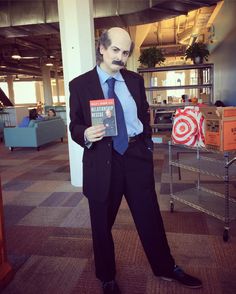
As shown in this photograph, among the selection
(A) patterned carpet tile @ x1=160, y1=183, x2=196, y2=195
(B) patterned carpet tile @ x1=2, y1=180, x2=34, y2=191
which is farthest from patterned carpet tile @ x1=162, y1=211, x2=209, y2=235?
(B) patterned carpet tile @ x1=2, y1=180, x2=34, y2=191

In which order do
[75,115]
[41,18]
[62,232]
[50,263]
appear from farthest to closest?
[41,18], [62,232], [50,263], [75,115]

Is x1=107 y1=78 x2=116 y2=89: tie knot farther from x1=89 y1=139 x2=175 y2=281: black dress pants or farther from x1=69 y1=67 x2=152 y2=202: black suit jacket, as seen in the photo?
x1=89 y1=139 x2=175 y2=281: black dress pants

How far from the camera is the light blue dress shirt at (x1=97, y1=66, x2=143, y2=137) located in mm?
1628

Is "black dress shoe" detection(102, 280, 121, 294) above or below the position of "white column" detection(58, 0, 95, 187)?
below

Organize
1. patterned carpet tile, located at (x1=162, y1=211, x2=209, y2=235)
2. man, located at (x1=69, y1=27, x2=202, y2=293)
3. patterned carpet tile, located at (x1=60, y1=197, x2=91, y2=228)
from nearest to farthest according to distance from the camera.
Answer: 1. man, located at (x1=69, y1=27, x2=202, y2=293)
2. patterned carpet tile, located at (x1=162, y1=211, x2=209, y2=235)
3. patterned carpet tile, located at (x1=60, y1=197, x2=91, y2=228)

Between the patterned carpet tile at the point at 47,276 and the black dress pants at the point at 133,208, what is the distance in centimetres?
35

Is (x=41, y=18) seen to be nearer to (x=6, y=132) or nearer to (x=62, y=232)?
(x=6, y=132)

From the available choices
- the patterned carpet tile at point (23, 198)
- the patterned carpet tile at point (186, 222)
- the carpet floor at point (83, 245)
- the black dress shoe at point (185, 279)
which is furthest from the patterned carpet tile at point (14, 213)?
the black dress shoe at point (185, 279)

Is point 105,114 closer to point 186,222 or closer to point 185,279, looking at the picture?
point 185,279

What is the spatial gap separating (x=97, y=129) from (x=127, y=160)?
0.33 meters

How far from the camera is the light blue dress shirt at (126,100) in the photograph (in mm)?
1628

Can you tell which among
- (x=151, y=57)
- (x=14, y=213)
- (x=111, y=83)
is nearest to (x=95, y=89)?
(x=111, y=83)

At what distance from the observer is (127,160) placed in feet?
5.47

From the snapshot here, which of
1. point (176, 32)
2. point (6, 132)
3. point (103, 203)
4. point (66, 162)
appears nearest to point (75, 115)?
point (103, 203)
